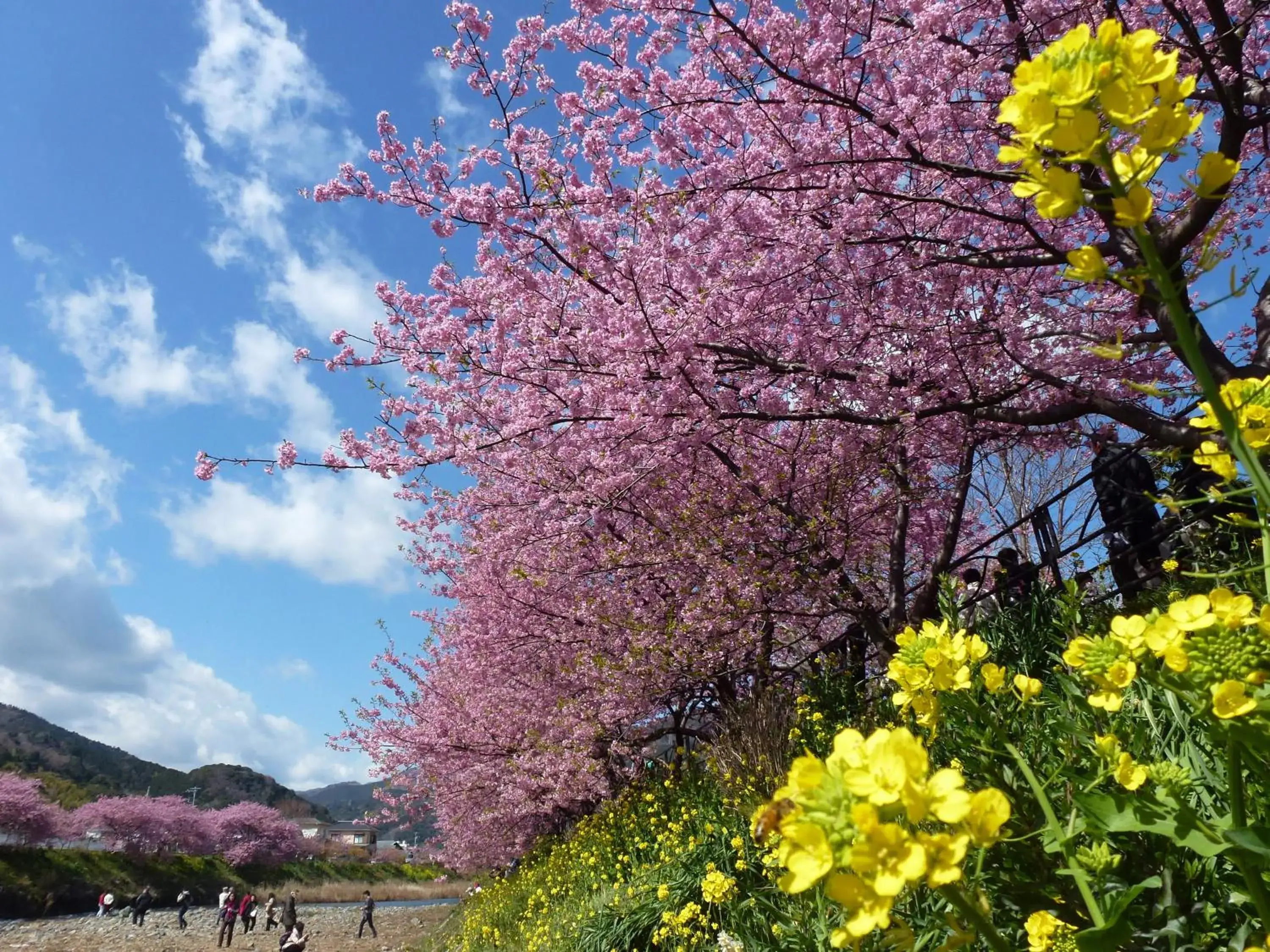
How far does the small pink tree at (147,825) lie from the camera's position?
162ft

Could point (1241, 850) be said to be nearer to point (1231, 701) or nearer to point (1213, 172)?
point (1231, 701)

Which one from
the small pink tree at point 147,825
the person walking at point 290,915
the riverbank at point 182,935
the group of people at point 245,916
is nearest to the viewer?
the group of people at point 245,916

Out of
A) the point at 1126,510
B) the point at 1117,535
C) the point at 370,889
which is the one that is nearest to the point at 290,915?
the point at 1117,535

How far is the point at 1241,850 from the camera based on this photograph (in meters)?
1.16

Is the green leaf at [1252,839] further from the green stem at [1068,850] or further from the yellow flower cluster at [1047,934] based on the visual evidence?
the yellow flower cluster at [1047,934]

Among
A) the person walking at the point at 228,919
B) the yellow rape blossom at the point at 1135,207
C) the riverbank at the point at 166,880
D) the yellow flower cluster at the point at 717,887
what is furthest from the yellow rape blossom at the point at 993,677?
the riverbank at the point at 166,880

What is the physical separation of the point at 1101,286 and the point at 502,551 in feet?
22.4

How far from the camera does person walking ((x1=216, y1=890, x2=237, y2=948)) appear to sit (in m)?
26.3

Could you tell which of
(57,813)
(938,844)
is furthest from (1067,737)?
(57,813)

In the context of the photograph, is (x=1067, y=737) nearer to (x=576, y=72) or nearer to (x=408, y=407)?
(x=576, y=72)

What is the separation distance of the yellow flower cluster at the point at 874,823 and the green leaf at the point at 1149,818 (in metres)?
0.48

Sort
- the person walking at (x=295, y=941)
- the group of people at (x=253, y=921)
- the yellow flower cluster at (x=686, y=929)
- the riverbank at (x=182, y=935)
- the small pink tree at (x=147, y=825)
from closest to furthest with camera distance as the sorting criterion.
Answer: the yellow flower cluster at (x=686, y=929) → the person walking at (x=295, y=941) → the group of people at (x=253, y=921) → the riverbank at (x=182, y=935) → the small pink tree at (x=147, y=825)

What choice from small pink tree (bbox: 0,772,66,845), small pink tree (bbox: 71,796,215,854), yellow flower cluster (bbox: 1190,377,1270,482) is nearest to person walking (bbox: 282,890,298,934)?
yellow flower cluster (bbox: 1190,377,1270,482)

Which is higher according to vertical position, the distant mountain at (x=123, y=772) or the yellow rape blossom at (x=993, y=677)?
the distant mountain at (x=123, y=772)
